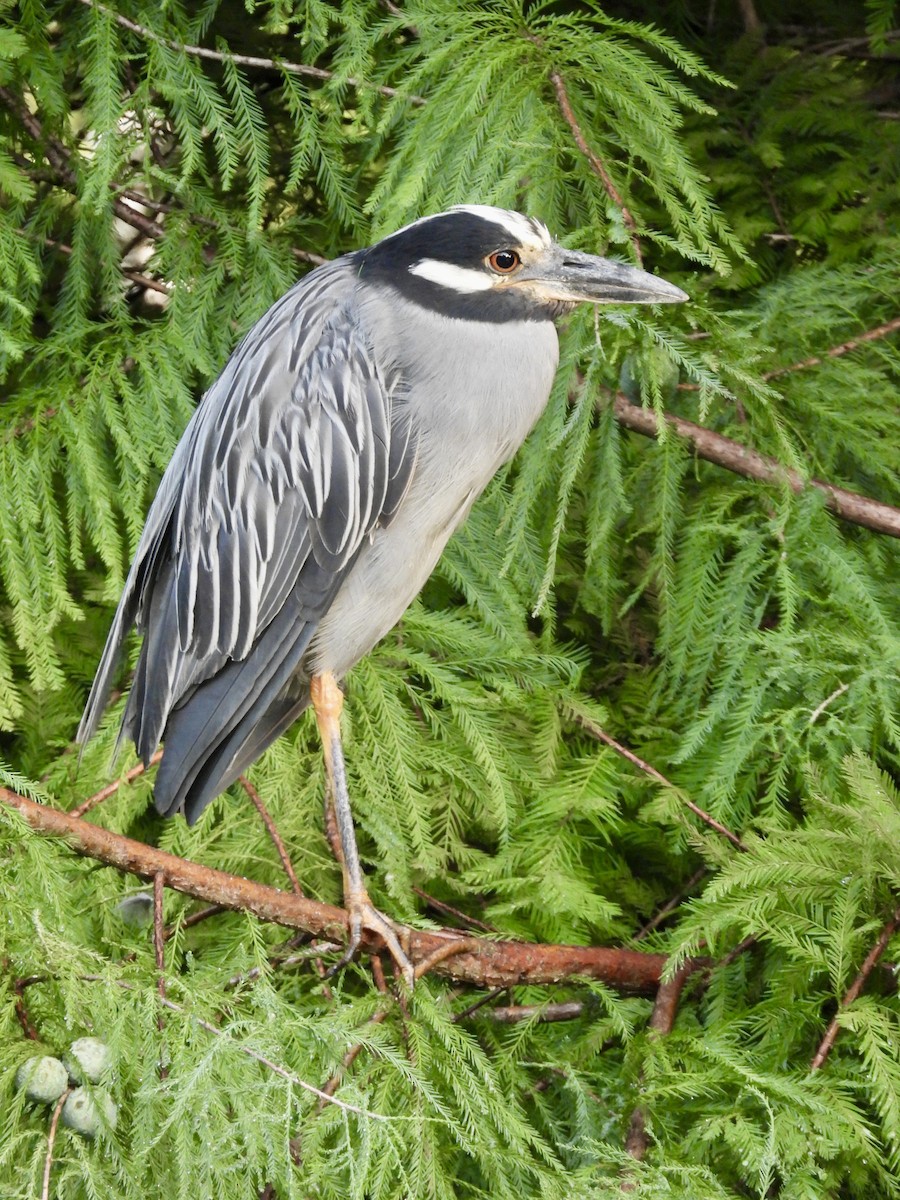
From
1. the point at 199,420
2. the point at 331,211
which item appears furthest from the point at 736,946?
the point at 331,211

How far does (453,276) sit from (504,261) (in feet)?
0.30

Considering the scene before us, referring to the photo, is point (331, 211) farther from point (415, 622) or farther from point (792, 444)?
point (792, 444)

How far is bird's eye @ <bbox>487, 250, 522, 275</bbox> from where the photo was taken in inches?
87.9

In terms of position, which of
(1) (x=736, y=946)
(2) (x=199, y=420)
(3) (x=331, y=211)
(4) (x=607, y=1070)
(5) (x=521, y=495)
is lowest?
(4) (x=607, y=1070)

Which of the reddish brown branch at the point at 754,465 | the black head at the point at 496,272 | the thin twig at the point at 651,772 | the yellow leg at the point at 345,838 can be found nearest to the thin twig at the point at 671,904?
the thin twig at the point at 651,772

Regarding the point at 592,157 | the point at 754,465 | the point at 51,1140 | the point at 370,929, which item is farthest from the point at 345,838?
the point at 592,157

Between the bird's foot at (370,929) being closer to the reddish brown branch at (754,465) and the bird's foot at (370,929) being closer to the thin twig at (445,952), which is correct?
the thin twig at (445,952)

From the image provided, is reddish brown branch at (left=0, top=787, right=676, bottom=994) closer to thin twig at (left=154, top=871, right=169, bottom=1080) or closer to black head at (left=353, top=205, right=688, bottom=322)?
thin twig at (left=154, top=871, right=169, bottom=1080)

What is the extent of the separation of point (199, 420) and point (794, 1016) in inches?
58.2

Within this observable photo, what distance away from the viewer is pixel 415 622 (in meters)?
2.67

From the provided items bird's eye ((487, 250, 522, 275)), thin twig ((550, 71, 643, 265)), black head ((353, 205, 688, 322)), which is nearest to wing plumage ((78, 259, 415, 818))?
black head ((353, 205, 688, 322))

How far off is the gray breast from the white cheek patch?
58 millimetres

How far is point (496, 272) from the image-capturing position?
2.27 meters

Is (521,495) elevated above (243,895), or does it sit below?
above
